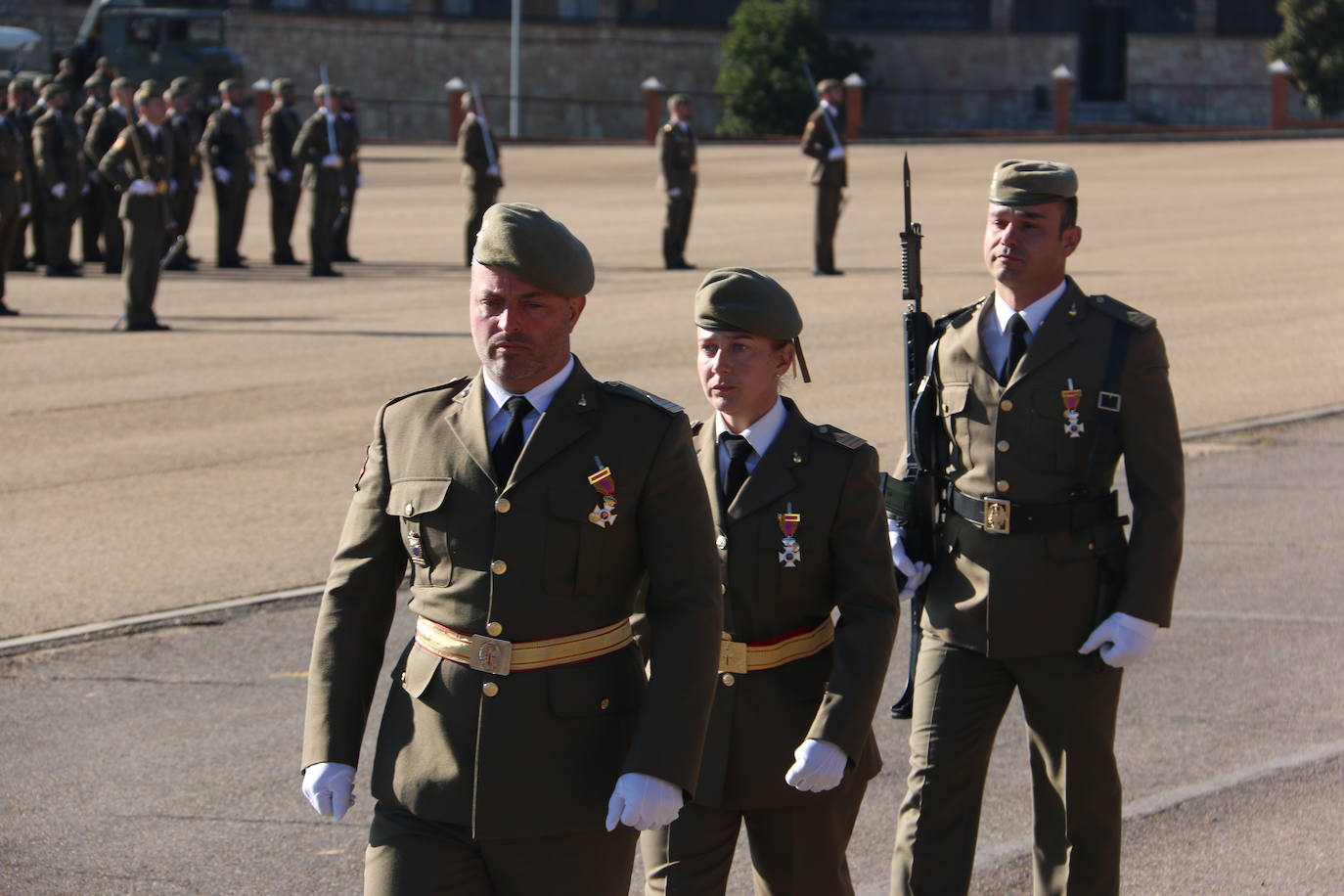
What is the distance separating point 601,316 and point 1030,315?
13.2 metres

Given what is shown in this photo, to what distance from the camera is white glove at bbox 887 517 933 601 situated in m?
5.23

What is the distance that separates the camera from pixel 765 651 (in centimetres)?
438

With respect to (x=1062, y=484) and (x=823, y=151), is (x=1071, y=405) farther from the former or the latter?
(x=823, y=151)

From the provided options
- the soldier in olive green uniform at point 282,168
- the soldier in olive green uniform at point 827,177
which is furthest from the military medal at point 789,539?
the soldier in olive green uniform at point 282,168

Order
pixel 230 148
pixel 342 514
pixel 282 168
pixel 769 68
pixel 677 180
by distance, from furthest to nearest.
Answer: pixel 769 68 → pixel 282 168 → pixel 230 148 → pixel 677 180 → pixel 342 514

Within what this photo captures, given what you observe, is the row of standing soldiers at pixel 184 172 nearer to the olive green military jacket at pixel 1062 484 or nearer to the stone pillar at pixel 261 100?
the olive green military jacket at pixel 1062 484

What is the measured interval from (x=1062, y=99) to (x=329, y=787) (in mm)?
48067

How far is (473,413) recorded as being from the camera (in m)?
3.81

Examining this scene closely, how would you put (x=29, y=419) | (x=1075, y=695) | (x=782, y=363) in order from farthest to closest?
(x=29, y=419) → (x=1075, y=695) → (x=782, y=363)

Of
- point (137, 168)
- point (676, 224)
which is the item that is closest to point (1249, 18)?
point (676, 224)

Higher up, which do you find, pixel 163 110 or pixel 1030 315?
pixel 163 110

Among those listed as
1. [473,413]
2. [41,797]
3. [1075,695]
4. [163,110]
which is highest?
[163,110]

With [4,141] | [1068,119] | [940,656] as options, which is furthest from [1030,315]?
[1068,119]

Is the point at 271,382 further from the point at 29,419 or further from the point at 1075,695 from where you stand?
the point at 1075,695
